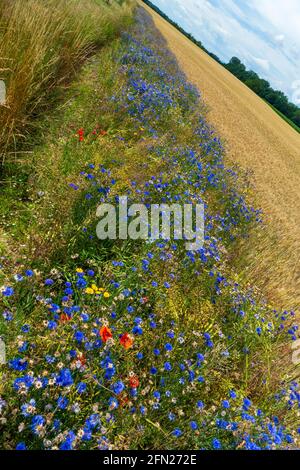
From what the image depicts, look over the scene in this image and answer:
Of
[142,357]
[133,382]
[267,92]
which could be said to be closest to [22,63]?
[142,357]

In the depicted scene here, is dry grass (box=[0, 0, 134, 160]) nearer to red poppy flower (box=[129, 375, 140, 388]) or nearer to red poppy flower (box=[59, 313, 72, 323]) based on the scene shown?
red poppy flower (box=[59, 313, 72, 323])

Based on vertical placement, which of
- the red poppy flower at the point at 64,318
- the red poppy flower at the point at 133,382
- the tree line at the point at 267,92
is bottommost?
the tree line at the point at 267,92

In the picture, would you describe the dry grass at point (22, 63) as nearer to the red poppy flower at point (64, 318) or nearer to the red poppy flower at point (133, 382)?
the red poppy flower at point (64, 318)

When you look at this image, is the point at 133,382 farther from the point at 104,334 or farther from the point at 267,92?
the point at 267,92

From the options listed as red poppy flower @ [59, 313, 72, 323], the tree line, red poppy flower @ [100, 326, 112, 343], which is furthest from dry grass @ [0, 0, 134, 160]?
the tree line

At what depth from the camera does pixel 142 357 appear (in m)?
2.37

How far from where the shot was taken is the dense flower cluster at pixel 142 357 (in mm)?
1814

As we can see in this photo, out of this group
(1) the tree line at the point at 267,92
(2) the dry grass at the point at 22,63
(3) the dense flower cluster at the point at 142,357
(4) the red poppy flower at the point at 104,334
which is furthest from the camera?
(1) the tree line at the point at 267,92

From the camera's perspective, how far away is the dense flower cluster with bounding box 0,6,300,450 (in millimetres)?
1814

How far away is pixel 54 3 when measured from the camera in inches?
215

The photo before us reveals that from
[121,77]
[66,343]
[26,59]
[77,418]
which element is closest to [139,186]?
[26,59]

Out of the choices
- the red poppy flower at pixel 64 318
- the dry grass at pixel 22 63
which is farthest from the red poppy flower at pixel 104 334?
the dry grass at pixel 22 63

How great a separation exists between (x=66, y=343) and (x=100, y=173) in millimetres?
1968

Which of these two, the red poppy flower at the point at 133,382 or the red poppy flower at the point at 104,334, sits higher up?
the red poppy flower at the point at 104,334
